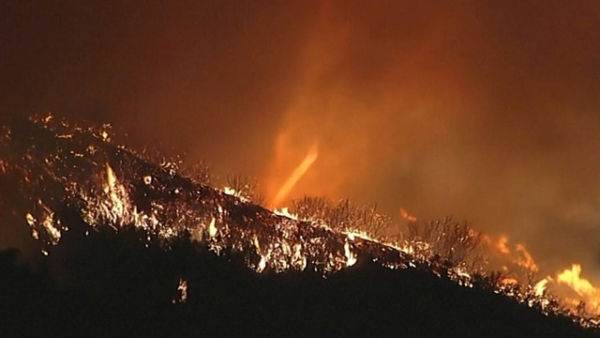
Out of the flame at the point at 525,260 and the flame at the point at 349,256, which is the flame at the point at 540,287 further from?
the flame at the point at 349,256

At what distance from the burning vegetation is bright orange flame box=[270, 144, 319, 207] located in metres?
2.35

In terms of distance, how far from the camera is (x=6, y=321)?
8.46 metres

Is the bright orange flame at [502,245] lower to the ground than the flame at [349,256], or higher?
higher

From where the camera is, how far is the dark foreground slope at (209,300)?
873cm

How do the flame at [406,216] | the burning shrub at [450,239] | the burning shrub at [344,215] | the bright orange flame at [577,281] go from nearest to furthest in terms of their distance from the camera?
the burning shrub at [344,215], the burning shrub at [450,239], the bright orange flame at [577,281], the flame at [406,216]

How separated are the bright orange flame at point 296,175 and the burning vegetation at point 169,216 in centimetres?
235

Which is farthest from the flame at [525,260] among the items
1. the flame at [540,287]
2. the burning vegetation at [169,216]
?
the burning vegetation at [169,216]

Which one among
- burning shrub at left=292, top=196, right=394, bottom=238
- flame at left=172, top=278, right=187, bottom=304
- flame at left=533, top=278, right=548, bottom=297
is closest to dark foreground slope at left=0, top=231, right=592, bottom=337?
flame at left=172, top=278, right=187, bottom=304

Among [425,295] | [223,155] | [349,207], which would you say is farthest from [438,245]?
[223,155]

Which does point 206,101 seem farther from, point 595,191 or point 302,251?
point 595,191

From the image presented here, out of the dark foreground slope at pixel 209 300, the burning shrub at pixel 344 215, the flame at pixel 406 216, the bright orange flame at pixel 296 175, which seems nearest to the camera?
the dark foreground slope at pixel 209 300

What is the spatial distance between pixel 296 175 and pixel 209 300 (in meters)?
7.09

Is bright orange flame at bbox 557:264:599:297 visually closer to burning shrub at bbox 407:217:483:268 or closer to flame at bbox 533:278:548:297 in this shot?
flame at bbox 533:278:548:297

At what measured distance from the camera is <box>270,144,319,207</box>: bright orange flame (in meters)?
15.4
